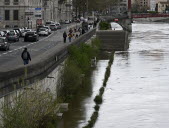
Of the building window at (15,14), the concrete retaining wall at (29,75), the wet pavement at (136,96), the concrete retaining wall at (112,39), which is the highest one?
the building window at (15,14)

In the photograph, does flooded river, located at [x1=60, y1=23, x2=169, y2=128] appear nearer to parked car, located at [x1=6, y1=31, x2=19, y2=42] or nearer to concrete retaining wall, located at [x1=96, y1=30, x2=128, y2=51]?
parked car, located at [x1=6, y1=31, x2=19, y2=42]

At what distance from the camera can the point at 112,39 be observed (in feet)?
253

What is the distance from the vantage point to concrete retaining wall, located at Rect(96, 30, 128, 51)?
251 feet

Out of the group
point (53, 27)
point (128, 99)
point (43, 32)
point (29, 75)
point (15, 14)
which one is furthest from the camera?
point (15, 14)

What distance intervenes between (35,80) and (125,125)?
198 inches

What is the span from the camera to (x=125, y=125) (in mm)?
25906

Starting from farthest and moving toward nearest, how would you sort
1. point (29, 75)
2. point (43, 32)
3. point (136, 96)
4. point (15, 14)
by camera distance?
1. point (15, 14)
2. point (43, 32)
3. point (136, 96)
4. point (29, 75)

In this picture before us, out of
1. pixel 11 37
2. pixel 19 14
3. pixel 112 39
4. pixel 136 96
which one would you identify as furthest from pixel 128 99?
pixel 19 14

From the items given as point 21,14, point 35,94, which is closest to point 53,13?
point 21,14

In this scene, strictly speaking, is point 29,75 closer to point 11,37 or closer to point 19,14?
point 11,37

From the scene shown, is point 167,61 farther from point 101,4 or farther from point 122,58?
point 101,4

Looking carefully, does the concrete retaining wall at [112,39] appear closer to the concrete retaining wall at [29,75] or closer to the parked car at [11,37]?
the parked car at [11,37]

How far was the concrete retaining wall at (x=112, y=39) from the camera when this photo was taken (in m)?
76.5

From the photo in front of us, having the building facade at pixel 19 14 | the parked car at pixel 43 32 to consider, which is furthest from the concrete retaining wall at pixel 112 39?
the building facade at pixel 19 14
